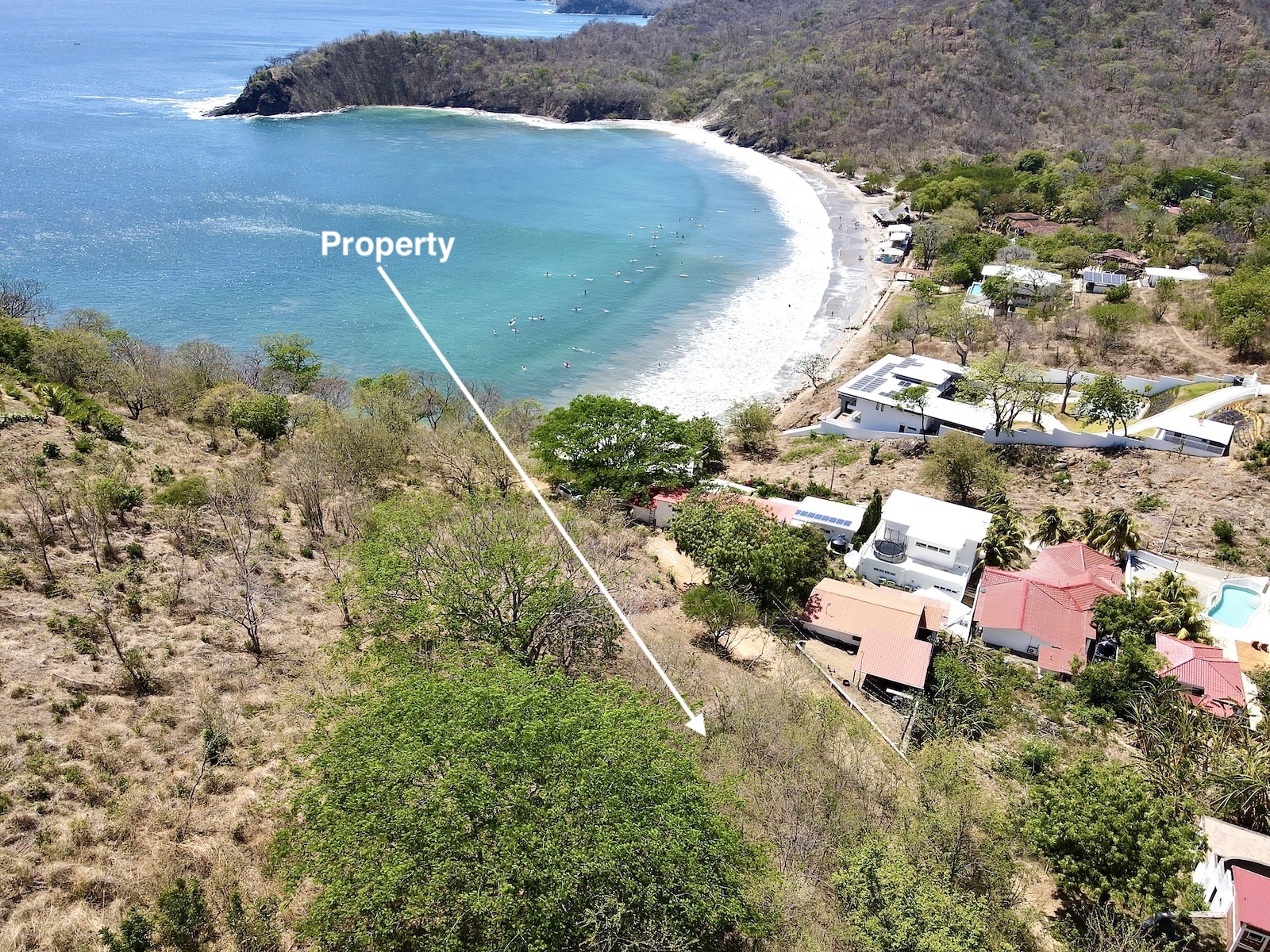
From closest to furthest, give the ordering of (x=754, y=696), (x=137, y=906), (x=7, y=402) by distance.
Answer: (x=137, y=906) → (x=754, y=696) → (x=7, y=402)

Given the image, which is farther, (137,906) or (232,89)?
(232,89)

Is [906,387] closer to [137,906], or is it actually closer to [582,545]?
[582,545]

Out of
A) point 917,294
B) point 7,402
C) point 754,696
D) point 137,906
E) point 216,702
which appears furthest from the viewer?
point 917,294

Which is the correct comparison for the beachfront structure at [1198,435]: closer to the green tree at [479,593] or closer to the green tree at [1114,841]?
the green tree at [1114,841]

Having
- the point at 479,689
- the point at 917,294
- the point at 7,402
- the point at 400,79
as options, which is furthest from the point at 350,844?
the point at 400,79

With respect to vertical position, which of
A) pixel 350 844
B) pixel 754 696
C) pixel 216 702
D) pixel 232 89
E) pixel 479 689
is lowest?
pixel 754 696

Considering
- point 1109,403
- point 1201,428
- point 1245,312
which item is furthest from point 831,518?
point 1245,312
